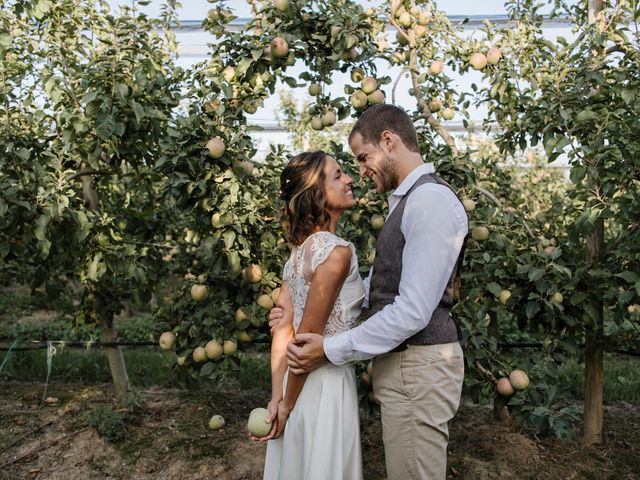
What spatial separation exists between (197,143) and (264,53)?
56cm

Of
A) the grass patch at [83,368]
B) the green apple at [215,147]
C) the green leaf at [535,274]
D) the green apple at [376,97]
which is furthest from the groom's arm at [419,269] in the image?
the grass patch at [83,368]

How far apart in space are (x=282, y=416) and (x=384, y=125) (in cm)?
90

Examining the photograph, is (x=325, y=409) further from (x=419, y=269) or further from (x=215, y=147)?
(x=215, y=147)

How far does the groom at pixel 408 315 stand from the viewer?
148 cm

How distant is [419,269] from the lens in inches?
57.9

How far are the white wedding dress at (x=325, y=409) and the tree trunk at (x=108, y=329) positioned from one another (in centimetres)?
212

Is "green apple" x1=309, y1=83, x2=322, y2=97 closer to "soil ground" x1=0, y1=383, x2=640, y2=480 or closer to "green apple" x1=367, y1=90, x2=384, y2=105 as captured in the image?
"green apple" x1=367, y1=90, x2=384, y2=105

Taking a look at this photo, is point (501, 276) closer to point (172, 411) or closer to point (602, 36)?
point (602, 36)

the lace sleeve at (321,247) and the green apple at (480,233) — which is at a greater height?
the lace sleeve at (321,247)

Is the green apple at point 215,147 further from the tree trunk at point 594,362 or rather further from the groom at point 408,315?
the tree trunk at point 594,362

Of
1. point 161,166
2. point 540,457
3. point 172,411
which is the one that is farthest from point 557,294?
point 172,411

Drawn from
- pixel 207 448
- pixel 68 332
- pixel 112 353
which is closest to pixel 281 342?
pixel 207 448

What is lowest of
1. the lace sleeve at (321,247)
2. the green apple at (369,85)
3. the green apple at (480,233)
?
the green apple at (480,233)

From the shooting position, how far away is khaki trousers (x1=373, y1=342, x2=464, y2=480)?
5.15 ft
